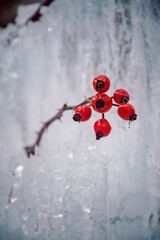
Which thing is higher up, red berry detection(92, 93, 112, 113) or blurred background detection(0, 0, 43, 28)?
blurred background detection(0, 0, 43, 28)

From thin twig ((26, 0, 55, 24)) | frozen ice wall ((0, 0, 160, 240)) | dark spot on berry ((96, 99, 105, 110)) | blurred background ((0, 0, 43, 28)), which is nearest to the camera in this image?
dark spot on berry ((96, 99, 105, 110))

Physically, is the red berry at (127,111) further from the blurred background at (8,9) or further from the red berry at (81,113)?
the blurred background at (8,9)

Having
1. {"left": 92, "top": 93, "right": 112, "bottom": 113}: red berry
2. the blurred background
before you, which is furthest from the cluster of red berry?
the blurred background

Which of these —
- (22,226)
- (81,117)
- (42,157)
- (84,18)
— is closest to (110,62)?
(84,18)

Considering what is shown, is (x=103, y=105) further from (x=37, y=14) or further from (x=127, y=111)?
(x=37, y=14)

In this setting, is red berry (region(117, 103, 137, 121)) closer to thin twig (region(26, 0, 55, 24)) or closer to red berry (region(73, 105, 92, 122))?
red berry (region(73, 105, 92, 122))

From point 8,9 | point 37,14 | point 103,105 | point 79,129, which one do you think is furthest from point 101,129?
point 8,9

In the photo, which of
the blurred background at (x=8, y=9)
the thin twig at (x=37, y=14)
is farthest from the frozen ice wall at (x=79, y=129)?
the blurred background at (x=8, y=9)

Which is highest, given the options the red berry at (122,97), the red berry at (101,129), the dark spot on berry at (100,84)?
the dark spot on berry at (100,84)

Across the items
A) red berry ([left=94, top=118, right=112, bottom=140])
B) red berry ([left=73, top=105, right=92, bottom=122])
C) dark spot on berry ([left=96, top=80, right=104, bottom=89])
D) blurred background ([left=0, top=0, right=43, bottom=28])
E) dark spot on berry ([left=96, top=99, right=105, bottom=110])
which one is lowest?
red berry ([left=94, top=118, right=112, bottom=140])
